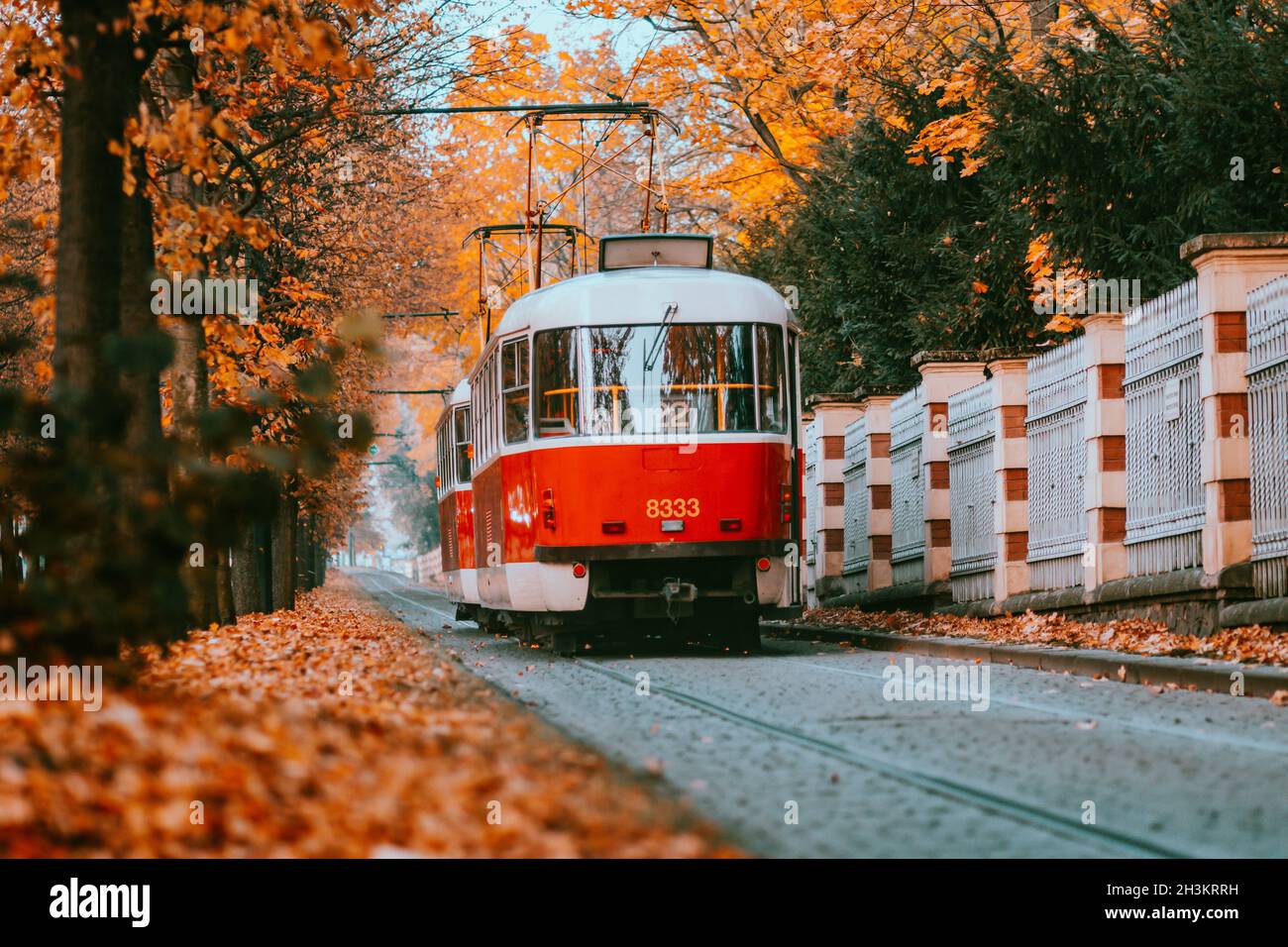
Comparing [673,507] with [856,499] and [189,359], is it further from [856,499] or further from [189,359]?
[856,499]

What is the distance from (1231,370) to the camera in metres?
14.2

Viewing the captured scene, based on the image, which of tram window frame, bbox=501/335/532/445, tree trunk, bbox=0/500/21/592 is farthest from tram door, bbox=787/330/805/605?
tree trunk, bbox=0/500/21/592

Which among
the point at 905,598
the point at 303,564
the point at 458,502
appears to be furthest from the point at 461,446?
the point at 303,564

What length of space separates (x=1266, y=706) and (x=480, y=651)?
10.7 meters

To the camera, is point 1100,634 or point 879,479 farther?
point 879,479

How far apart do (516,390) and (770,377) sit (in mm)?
2572

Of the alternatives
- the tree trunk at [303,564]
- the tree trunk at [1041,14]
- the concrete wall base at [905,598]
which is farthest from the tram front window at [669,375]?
the tree trunk at [303,564]

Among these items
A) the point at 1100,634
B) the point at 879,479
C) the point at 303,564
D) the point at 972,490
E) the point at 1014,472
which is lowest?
the point at 1100,634

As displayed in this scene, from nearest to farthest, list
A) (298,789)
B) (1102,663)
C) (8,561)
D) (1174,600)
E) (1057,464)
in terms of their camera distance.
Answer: (298,789) → (8,561) → (1102,663) → (1174,600) → (1057,464)

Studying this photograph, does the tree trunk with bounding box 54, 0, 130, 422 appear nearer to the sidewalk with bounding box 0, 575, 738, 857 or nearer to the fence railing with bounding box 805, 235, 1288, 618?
the sidewalk with bounding box 0, 575, 738, 857

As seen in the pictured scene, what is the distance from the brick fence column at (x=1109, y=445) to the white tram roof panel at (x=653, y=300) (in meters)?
3.03

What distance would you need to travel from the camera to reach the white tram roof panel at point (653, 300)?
17.2 m

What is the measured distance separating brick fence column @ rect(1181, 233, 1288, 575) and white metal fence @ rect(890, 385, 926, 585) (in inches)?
345
